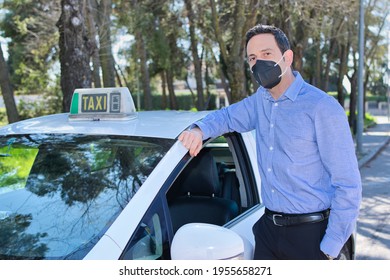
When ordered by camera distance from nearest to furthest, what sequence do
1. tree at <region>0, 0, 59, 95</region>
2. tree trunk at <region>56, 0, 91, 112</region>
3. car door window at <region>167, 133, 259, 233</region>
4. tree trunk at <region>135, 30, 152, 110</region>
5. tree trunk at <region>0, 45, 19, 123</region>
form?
car door window at <region>167, 133, 259, 233</region> → tree trunk at <region>56, 0, 91, 112</region> → tree trunk at <region>0, 45, 19, 123</region> → tree at <region>0, 0, 59, 95</region> → tree trunk at <region>135, 30, 152, 110</region>

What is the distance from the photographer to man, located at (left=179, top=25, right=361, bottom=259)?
6.96 feet

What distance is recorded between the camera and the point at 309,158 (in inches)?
87.7

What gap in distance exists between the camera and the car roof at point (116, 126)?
2.59m

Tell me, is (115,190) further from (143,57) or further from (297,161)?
(143,57)

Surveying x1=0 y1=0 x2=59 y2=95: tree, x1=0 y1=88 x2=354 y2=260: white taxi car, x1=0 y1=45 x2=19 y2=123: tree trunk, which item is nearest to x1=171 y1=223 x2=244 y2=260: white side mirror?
x1=0 y1=88 x2=354 y2=260: white taxi car

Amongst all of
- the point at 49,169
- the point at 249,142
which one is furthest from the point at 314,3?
the point at 49,169

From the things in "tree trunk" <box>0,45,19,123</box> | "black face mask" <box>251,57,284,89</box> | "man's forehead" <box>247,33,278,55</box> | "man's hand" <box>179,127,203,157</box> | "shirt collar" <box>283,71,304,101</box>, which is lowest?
"tree trunk" <box>0,45,19,123</box>

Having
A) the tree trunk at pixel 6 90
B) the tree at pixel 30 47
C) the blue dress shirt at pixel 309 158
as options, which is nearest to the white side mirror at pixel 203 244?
the blue dress shirt at pixel 309 158

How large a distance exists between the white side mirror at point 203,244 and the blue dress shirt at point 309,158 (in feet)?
1.44

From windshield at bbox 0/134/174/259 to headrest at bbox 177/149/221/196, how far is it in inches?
36.4

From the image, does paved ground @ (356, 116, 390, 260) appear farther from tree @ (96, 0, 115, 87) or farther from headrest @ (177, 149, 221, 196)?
tree @ (96, 0, 115, 87)

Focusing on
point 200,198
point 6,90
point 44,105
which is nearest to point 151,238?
point 200,198

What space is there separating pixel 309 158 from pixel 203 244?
682 millimetres
